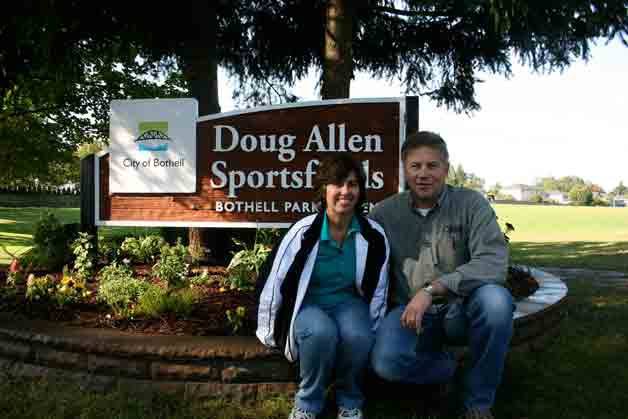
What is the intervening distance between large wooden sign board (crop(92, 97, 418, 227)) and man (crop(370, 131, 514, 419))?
4.31 feet

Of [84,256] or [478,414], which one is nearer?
[478,414]

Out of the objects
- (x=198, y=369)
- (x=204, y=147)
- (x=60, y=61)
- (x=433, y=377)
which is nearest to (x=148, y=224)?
(x=204, y=147)

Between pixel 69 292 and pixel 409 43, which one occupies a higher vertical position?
pixel 409 43

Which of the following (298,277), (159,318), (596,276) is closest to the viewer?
(298,277)

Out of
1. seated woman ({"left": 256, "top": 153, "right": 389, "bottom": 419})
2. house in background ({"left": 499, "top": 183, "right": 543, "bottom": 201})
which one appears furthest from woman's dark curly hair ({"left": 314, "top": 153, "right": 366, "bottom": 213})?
A: house in background ({"left": 499, "top": 183, "right": 543, "bottom": 201})

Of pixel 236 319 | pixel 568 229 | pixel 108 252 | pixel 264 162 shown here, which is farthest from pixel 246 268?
pixel 568 229

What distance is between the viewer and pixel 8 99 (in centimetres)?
898

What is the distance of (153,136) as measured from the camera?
4113 mm

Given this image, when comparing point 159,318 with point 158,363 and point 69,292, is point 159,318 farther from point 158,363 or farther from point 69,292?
point 69,292

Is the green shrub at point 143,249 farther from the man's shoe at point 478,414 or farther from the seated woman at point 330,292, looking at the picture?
the man's shoe at point 478,414

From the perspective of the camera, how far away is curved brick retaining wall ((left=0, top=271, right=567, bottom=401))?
8.37ft

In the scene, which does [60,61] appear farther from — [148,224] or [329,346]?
[329,346]

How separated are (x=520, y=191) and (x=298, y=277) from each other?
161 meters

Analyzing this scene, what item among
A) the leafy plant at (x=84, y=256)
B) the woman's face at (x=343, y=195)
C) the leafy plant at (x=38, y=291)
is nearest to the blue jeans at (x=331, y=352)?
the woman's face at (x=343, y=195)
